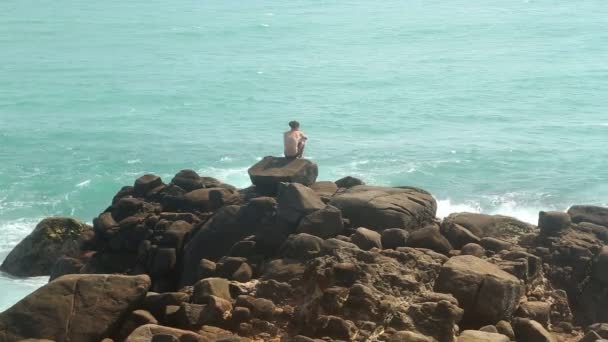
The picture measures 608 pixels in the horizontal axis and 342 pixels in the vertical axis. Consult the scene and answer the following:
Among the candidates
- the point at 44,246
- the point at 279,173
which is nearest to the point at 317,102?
the point at 44,246

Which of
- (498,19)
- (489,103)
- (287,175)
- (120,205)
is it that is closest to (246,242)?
(287,175)

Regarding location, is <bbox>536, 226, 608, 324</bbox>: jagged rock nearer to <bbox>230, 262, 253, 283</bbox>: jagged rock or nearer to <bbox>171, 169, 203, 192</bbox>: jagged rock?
<bbox>230, 262, 253, 283</bbox>: jagged rock

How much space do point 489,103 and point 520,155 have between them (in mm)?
13911

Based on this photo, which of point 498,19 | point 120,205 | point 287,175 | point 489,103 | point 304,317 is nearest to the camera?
point 304,317

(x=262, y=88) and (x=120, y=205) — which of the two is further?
(x=262, y=88)

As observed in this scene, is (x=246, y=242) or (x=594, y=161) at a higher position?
(x=246, y=242)

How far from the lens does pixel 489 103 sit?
62125 mm

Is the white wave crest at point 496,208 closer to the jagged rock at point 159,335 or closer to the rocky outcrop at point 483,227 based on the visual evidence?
the rocky outcrop at point 483,227

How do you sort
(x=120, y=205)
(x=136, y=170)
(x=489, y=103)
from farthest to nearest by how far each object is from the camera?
(x=489, y=103), (x=136, y=170), (x=120, y=205)

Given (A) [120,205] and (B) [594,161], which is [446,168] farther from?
(A) [120,205]

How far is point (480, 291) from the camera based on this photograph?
1639cm

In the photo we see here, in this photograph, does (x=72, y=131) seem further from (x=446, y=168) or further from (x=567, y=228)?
(x=567, y=228)

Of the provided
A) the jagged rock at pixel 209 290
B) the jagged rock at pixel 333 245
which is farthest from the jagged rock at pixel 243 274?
the jagged rock at pixel 333 245

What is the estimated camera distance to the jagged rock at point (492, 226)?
67.8 feet
